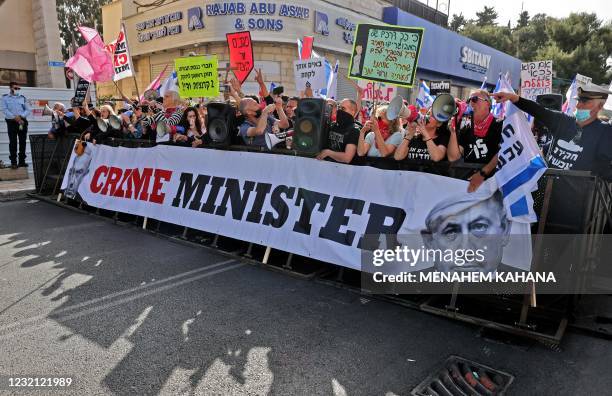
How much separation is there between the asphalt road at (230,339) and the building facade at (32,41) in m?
14.7

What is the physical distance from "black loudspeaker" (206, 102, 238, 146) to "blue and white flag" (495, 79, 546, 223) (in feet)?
12.5

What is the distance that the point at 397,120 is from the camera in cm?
519

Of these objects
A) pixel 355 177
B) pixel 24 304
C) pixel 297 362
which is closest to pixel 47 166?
pixel 24 304

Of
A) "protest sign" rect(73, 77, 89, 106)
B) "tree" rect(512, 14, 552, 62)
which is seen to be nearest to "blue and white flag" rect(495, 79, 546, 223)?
"protest sign" rect(73, 77, 89, 106)

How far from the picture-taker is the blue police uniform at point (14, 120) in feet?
39.8

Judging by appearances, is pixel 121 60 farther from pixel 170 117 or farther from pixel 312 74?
pixel 312 74

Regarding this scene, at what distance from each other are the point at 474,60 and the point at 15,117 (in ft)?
91.0

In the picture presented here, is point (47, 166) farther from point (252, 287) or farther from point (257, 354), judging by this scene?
point (257, 354)

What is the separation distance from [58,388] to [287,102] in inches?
265

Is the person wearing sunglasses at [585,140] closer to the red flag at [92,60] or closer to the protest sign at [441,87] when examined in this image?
the protest sign at [441,87]

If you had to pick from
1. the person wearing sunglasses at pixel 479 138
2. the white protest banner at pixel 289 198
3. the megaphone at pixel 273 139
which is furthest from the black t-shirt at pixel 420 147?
the megaphone at pixel 273 139

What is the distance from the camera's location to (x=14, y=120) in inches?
480

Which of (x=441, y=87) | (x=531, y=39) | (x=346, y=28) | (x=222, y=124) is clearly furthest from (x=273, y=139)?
(x=531, y=39)

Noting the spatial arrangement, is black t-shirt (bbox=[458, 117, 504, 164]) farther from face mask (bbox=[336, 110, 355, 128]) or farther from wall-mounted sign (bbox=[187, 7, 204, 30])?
wall-mounted sign (bbox=[187, 7, 204, 30])
